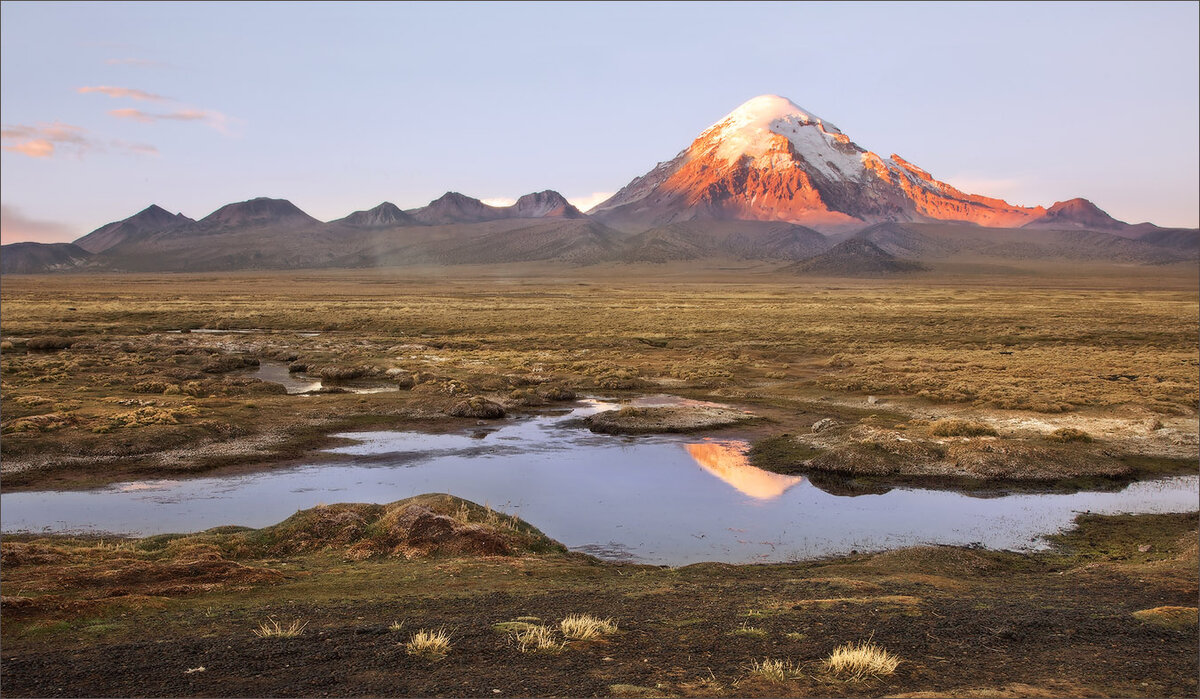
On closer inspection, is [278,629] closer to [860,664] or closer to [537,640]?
[537,640]

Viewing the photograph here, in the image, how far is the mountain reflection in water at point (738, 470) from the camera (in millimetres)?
23516

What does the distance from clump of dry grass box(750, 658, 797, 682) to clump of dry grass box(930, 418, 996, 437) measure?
21.2 m

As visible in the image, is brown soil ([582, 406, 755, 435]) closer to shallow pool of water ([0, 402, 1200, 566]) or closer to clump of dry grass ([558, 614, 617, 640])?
shallow pool of water ([0, 402, 1200, 566])

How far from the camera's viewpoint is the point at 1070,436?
1122 inches

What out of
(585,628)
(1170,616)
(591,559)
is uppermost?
(585,628)

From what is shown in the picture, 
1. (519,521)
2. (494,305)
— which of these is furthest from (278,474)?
(494,305)

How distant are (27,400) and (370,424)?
46.2 ft

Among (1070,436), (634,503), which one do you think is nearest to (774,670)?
(634,503)

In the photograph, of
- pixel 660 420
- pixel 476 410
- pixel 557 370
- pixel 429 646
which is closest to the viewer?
pixel 429 646

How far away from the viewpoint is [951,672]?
940 centimetres

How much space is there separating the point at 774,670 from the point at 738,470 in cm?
1663

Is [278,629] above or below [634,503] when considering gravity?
above

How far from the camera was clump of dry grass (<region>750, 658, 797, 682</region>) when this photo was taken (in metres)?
9.09

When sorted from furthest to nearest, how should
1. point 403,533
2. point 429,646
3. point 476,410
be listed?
1. point 476,410
2. point 403,533
3. point 429,646
